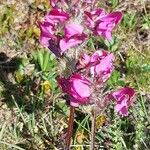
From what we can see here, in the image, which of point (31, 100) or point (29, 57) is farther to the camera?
point (29, 57)

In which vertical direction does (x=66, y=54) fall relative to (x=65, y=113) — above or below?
above

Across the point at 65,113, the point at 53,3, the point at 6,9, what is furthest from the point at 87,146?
the point at 6,9

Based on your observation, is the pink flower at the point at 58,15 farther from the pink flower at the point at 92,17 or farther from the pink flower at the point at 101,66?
the pink flower at the point at 101,66

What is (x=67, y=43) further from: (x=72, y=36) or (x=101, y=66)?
(x=101, y=66)

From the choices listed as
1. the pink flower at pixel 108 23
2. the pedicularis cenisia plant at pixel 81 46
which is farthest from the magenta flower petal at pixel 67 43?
the pink flower at pixel 108 23

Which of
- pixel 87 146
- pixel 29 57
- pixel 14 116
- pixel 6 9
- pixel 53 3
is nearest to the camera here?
pixel 53 3

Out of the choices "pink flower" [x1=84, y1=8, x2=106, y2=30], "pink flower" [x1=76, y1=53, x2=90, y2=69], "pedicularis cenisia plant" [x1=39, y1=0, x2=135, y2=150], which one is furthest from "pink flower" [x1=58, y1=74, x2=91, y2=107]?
"pink flower" [x1=84, y1=8, x2=106, y2=30]

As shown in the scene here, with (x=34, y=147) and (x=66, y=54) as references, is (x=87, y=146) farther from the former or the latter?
(x=66, y=54)

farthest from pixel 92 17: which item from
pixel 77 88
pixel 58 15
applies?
pixel 77 88
